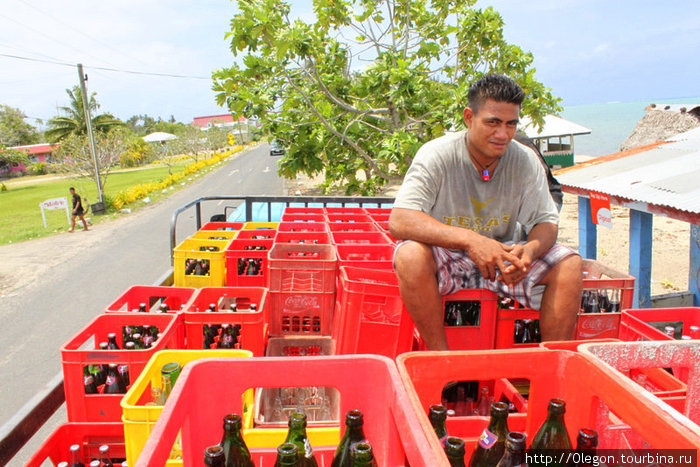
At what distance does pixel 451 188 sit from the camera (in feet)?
9.12

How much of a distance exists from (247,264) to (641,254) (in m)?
3.55

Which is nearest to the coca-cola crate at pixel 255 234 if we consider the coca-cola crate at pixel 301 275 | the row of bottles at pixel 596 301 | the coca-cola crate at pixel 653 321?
the coca-cola crate at pixel 301 275

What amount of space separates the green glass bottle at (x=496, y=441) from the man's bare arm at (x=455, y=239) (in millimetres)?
950

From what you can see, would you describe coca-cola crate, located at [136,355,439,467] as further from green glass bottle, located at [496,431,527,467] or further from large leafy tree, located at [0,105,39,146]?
large leafy tree, located at [0,105,39,146]

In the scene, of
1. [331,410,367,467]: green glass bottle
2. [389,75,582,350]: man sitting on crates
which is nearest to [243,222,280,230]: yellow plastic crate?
[389,75,582,350]: man sitting on crates

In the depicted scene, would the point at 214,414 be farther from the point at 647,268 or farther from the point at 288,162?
the point at 288,162

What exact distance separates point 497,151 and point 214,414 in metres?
1.99

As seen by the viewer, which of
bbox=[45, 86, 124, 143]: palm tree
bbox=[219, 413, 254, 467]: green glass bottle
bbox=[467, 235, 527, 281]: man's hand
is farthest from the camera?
bbox=[45, 86, 124, 143]: palm tree

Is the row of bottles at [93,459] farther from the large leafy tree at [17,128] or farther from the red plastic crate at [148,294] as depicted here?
the large leafy tree at [17,128]

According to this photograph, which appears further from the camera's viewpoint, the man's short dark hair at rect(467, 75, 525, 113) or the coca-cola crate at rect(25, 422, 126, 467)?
the man's short dark hair at rect(467, 75, 525, 113)

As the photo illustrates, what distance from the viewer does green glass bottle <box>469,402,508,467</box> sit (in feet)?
5.04

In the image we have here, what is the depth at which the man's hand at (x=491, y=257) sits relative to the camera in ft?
7.89

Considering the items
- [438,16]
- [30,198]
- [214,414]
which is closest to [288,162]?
[438,16]

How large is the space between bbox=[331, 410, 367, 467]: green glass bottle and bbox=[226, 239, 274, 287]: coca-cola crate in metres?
2.38
